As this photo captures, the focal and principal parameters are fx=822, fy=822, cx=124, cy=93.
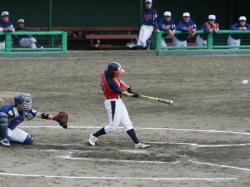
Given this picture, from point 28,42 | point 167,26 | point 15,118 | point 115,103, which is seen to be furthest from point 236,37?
point 15,118

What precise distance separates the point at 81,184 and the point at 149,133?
4.42 metres

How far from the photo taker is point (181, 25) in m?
24.2

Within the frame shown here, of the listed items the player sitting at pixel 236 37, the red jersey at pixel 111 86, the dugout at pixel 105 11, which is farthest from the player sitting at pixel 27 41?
the red jersey at pixel 111 86

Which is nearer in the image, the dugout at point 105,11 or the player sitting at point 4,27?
the player sitting at point 4,27

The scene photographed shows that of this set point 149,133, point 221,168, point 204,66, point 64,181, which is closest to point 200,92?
point 204,66

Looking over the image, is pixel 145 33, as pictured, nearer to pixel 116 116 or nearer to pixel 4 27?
pixel 4 27

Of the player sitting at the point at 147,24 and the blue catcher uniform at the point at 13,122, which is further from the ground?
the player sitting at the point at 147,24

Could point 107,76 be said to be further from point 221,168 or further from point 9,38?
point 9,38

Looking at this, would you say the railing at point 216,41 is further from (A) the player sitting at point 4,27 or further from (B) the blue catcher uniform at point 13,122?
(B) the blue catcher uniform at point 13,122

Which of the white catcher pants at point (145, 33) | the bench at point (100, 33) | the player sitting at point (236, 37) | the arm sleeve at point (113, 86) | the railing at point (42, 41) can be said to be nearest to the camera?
the arm sleeve at point (113, 86)

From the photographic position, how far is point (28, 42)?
906 inches

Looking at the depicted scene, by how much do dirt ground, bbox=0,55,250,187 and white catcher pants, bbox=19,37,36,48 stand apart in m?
0.41

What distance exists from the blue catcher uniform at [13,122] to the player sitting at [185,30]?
11480 mm

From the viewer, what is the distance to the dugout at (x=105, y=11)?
85.5 feet
